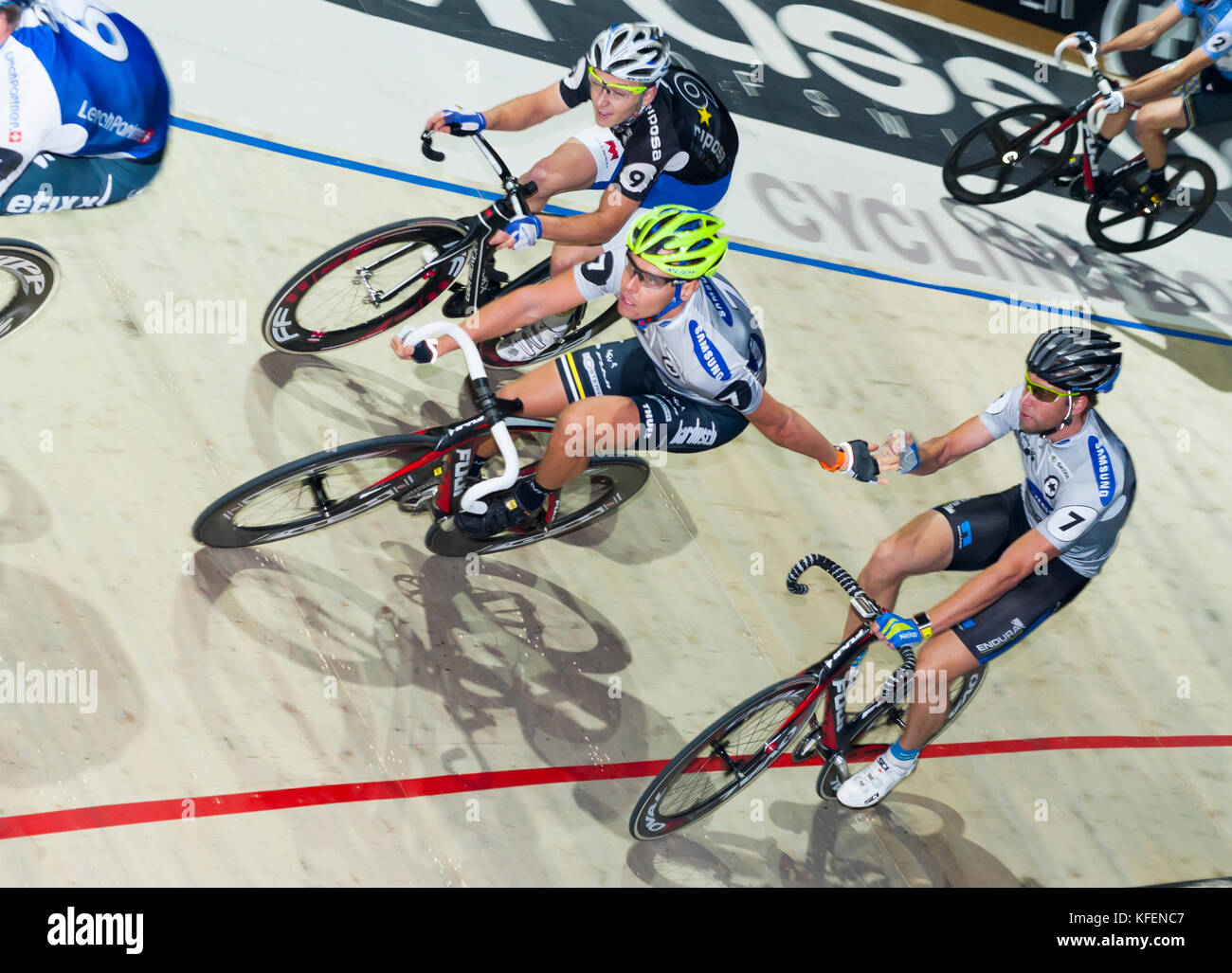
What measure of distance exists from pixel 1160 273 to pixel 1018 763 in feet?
15.3

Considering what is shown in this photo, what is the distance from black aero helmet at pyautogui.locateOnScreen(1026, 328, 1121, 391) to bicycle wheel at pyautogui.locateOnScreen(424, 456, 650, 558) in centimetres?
155

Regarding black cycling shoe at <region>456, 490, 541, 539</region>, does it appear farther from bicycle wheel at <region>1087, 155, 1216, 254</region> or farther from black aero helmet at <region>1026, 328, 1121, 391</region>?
bicycle wheel at <region>1087, 155, 1216, 254</region>

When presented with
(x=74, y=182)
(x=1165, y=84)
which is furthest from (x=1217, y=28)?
(x=74, y=182)

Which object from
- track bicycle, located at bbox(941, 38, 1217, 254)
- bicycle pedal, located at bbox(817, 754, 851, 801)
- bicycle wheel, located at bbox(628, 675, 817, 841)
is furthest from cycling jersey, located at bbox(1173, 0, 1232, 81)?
bicycle wheel, located at bbox(628, 675, 817, 841)

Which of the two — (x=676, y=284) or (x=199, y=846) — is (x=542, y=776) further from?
(x=676, y=284)

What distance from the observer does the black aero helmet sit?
360 centimetres

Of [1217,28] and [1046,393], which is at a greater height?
[1217,28]

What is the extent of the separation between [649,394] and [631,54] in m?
1.20

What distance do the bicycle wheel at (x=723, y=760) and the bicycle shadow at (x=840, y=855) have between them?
0.38 ft

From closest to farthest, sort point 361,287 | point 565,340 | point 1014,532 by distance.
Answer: point 1014,532
point 361,287
point 565,340

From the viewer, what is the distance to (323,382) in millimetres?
4914

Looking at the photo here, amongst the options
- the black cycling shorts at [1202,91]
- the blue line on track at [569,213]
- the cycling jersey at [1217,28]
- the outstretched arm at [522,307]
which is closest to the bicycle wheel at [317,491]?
the outstretched arm at [522,307]

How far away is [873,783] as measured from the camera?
4.35 m

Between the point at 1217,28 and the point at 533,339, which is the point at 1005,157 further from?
the point at 533,339
